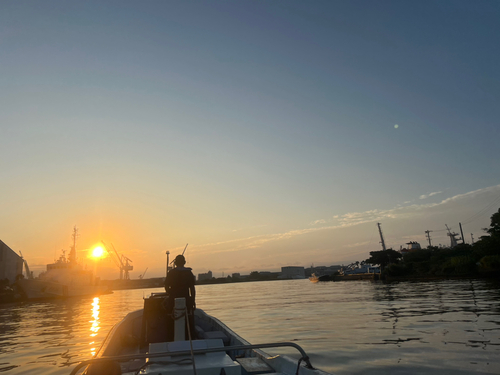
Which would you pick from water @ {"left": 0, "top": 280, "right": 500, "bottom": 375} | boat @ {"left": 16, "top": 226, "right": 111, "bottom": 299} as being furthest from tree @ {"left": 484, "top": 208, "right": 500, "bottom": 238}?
boat @ {"left": 16, "top": 226, "right": 111, "bottom": 299}

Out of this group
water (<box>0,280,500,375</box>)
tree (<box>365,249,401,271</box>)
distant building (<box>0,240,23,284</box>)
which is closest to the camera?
water (<box>0,280,500,375</box>)

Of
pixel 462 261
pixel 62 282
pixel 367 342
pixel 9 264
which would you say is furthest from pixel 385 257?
pixel 367 342

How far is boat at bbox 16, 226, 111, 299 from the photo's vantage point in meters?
65.4

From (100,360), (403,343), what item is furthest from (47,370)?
(403,343)

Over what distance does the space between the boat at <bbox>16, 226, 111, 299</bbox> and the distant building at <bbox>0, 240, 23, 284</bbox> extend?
6.18 feet

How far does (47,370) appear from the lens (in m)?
11.2

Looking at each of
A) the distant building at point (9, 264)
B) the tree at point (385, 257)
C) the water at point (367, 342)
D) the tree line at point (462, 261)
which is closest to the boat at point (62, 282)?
the distant building at point (9, 264)

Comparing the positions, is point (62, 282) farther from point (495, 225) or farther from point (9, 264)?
point (495, 225)

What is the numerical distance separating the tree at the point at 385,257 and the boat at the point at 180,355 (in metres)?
125

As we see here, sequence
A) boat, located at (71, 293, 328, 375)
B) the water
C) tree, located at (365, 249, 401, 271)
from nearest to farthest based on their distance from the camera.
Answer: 1. boat, located at (71, 293, 328, 375)
2. the water
3. tree, located at (365, 249, 401, 271)

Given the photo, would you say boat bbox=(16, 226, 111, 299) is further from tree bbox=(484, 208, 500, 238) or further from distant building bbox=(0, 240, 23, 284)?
tree bbox=(484, 208, 500, 238)

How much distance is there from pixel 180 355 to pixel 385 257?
13458 centimetres

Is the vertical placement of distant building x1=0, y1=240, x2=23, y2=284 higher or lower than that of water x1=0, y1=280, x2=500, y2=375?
higher

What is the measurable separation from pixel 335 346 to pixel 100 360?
11213 millimetres
